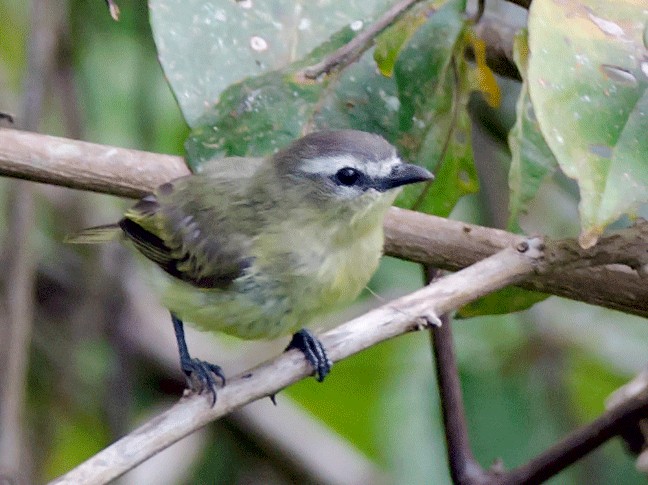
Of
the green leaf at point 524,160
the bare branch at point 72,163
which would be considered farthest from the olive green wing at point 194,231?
the green leaf at point 524,160

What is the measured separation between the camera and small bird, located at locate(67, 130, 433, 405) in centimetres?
257

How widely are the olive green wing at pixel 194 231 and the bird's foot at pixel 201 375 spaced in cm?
22

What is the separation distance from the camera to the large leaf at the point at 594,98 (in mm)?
1760

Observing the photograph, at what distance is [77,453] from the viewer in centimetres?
389

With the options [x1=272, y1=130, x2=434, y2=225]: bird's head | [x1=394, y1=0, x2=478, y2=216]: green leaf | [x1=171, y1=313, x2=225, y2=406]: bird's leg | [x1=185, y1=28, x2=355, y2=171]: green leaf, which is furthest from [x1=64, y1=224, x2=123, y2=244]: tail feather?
[x1=394, y1=0, x2=478, y2=216]: green leaf

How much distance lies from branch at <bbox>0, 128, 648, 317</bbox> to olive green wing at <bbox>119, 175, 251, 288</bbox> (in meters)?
0.23

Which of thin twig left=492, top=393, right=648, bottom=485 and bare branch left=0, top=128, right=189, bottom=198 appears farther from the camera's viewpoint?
bare branch left=0, top=128, right=189, bottom=198

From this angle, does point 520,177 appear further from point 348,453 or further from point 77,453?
point 77,453

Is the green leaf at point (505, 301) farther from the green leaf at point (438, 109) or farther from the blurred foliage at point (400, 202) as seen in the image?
→ the green leaf at point (438, 109)

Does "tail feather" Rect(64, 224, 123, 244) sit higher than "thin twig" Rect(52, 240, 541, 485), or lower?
lower

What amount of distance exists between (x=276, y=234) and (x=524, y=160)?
0.74m

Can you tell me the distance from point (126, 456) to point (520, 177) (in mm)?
1019

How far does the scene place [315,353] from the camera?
247cm

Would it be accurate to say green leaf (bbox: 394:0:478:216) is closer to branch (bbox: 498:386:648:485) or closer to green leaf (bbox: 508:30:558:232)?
green leaf (bbox: 508:30:558:232)
